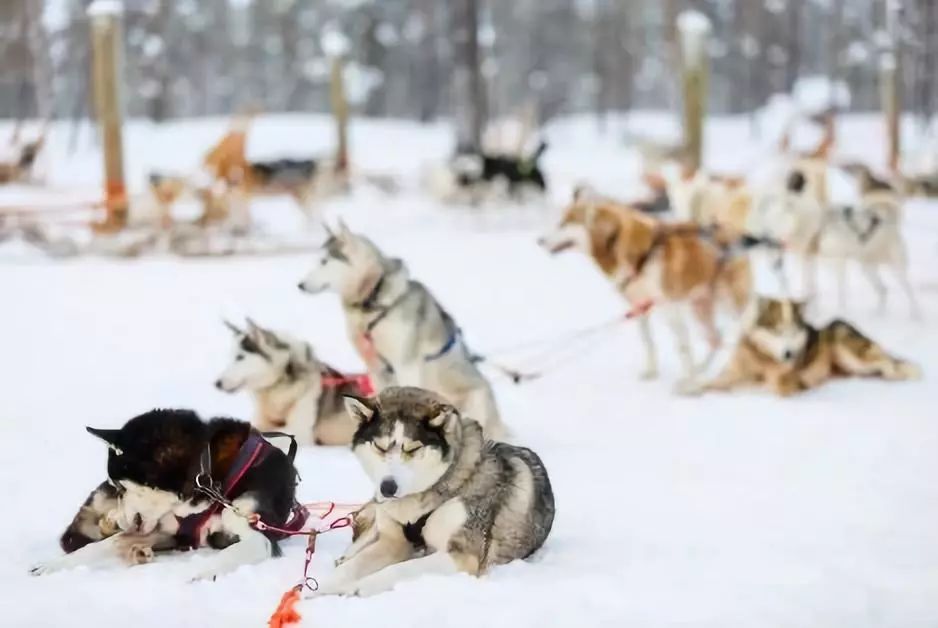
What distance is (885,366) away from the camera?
3.68 metres

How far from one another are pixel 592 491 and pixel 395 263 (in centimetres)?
89

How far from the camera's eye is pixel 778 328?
365 centimetres

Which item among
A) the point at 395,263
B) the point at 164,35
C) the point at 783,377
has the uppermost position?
the point at 164,35

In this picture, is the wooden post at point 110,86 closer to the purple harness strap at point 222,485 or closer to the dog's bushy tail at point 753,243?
the dog's bushy tail at point 753,243

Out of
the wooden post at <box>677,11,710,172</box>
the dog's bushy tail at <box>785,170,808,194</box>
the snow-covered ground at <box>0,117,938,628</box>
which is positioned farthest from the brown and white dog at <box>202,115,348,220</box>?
the dog's bushy tail at <box>785,170,808,194</box>

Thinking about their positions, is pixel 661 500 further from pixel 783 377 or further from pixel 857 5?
pixel 857 5

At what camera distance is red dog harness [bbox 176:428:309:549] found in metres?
1.93

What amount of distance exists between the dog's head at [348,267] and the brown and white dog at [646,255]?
1093mm

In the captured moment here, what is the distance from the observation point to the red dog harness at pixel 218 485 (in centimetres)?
193

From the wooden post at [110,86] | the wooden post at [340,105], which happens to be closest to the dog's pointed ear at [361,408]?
the wooden post at [110,86]

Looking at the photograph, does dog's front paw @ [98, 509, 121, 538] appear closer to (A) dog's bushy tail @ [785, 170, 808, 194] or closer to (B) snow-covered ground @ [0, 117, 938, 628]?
(B) snow-covered ground @ [0, 117, 938, 628]

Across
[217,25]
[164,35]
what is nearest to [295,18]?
[217,25]

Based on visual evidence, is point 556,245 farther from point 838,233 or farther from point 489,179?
point 489,179

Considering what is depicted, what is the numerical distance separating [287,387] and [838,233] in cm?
286
